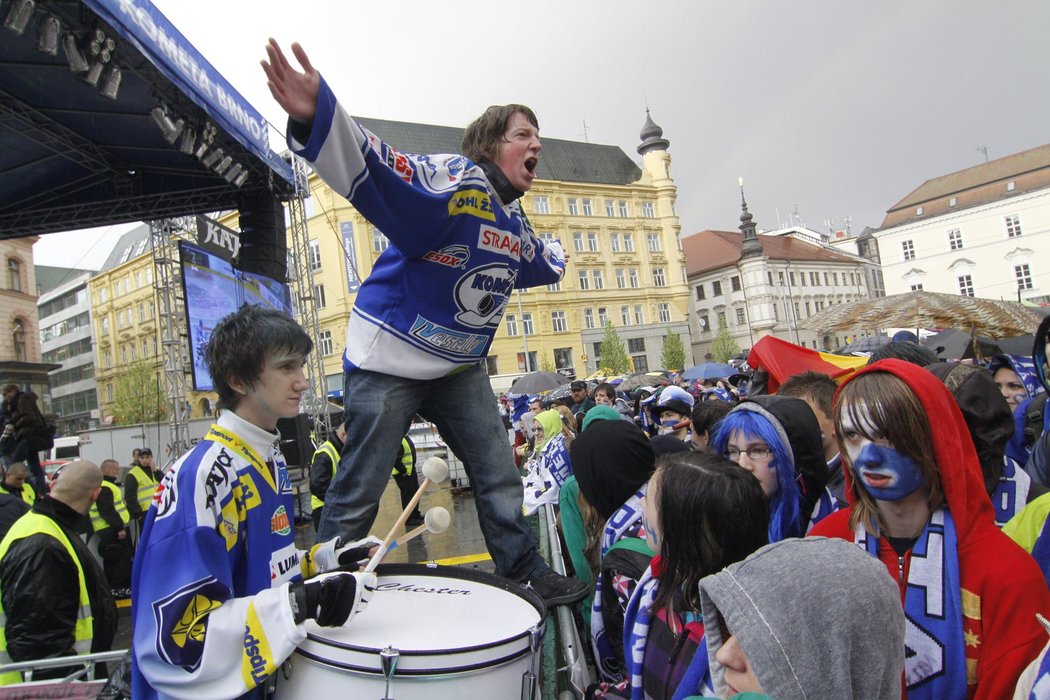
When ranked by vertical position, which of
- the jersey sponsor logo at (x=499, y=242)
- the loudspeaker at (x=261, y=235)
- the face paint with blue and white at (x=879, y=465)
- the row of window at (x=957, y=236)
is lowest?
the face paint with blue and white at (x=879, y=465)

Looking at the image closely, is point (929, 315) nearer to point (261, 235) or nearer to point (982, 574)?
point (982, 574)

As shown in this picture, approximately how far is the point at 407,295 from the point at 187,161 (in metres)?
9.53

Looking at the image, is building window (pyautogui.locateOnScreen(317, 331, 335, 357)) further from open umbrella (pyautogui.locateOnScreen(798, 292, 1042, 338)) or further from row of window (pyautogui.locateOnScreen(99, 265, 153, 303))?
open umbrella (pyautogui.locateOnScreen(798, 292, 1042, 338))

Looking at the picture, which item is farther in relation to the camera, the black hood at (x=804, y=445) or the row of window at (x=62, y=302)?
the row of window at (x=62, y=302)

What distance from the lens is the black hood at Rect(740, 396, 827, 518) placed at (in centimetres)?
264

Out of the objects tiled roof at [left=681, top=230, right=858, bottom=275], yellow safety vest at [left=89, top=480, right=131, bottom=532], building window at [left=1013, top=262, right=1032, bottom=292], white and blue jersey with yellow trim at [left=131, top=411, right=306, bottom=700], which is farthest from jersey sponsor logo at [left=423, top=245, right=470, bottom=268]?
building window at [left=1013, top=262, right=1032, bottom=292]

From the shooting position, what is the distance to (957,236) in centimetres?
5725

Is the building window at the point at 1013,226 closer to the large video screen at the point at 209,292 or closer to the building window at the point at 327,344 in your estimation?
the building window at the point at 327,344

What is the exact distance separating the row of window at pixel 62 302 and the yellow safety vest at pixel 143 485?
67.0 metres

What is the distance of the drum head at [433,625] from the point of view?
143 cm

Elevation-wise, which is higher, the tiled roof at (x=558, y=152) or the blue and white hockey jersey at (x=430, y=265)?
the tiled roof at (x=558, y=152)

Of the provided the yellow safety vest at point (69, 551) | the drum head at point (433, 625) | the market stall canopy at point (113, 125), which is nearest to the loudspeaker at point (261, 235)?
the market stall canopy at point (113, 125)

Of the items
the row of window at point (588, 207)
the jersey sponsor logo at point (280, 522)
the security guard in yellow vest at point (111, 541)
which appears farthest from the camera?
the row of window at point (588, 207)

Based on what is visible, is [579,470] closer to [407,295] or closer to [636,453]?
[636,453]
